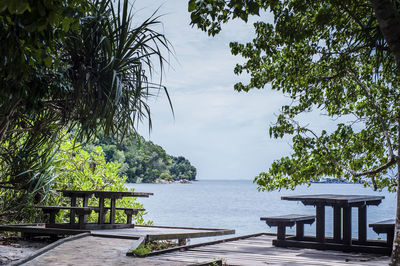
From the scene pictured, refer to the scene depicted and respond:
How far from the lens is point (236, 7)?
3699mm

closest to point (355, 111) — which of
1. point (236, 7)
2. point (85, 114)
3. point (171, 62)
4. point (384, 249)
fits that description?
point (384, 249)

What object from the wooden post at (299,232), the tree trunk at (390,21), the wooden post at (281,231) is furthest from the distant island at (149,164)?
the tree trunk at (390,21)

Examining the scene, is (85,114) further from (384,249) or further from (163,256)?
(384,249)

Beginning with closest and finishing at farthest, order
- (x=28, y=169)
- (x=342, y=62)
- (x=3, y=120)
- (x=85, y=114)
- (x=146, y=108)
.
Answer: (x=3, y=120), (x=85, y=114), (x=146, y=108), (x=342, y=62), (x=28, y=169)

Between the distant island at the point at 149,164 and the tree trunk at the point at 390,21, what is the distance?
2125cm

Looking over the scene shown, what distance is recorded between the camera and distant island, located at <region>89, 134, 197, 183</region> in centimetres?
4401

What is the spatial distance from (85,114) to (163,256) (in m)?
1.90

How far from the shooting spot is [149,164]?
71.9m

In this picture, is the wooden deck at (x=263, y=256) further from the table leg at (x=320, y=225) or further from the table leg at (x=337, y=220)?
the table leg at (x=337, y=220)

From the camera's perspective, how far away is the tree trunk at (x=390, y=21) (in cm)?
344

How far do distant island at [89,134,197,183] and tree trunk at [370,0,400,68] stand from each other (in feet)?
69.7

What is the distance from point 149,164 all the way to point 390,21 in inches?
2736

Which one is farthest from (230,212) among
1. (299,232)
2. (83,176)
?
(299,232)

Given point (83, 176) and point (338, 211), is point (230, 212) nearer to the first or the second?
point (83, 176)
